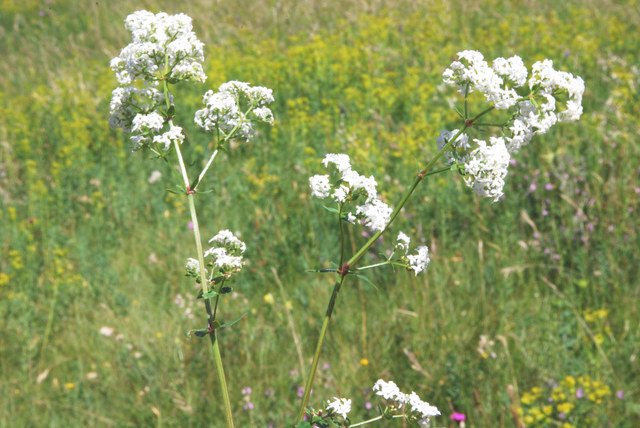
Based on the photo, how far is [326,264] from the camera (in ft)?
13.5

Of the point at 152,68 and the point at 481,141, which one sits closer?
the point at 481,141

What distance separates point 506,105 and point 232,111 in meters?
0.60

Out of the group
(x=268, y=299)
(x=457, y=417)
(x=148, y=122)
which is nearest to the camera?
(x=148, y=122)

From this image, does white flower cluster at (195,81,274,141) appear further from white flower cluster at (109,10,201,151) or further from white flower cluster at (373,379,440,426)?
white flower cluster at (373,379,440,426)

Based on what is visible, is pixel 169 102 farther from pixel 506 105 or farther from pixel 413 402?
pixel 413 402

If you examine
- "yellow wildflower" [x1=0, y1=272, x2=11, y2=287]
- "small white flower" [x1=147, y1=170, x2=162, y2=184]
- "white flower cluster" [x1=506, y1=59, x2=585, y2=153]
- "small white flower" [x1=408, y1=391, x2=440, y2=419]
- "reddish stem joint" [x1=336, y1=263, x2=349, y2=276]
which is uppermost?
"small white flower" [x1=147, y1=170, x2=162, y2=184]

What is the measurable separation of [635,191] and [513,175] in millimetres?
769

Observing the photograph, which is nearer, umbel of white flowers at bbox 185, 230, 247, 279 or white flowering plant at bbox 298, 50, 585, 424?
white flowering plant at bbox 298, 50, 585, 424

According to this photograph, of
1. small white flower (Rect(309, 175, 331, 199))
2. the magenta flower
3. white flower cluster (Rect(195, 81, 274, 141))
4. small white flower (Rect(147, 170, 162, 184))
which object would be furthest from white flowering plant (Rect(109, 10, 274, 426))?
small white flower (Rect(147, 170, 162, 184))

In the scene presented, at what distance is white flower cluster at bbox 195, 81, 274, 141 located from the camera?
155 centimetres

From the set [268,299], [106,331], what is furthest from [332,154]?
[106,331]

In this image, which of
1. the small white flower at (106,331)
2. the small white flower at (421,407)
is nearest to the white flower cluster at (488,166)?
the small white flower at (421,407)

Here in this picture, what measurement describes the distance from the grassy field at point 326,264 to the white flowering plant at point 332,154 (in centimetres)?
109

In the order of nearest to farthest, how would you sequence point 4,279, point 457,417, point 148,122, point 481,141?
point 481,141 → point 148,122 → point 457,417 → point 4,279
